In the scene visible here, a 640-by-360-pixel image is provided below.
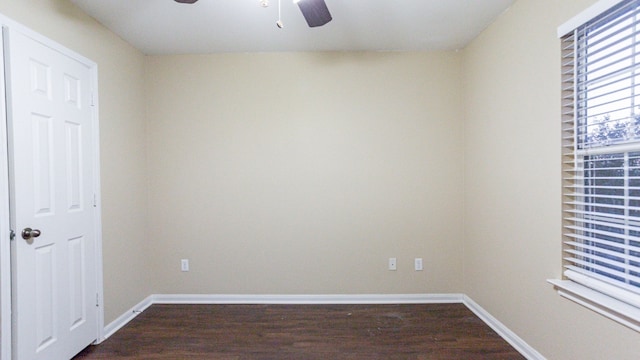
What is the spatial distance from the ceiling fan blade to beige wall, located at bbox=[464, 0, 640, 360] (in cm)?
141

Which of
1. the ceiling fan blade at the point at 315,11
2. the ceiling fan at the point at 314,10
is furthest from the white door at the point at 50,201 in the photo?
the ceiling fan blade at the point at 315,11

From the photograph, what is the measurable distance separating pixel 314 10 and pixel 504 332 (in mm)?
2757

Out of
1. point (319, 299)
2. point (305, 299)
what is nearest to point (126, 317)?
point (305, 299)

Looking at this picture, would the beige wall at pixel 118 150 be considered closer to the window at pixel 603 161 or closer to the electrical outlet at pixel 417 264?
the electrical outlet at pixel 417 264

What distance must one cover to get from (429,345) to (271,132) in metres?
2.33

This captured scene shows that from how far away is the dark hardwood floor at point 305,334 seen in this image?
2387 millimetres

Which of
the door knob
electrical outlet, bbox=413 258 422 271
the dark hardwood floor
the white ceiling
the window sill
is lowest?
the dark hardwood floor

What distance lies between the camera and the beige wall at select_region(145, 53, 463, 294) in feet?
10.7

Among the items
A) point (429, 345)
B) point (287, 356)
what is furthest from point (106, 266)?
point (429, 345)

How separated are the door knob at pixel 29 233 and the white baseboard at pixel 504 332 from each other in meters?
3.30

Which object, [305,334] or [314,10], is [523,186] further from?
[305,334]

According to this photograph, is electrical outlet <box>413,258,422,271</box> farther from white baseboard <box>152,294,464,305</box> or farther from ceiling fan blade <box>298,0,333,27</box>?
ceiling fan blade <box>298,0,333,27</box>

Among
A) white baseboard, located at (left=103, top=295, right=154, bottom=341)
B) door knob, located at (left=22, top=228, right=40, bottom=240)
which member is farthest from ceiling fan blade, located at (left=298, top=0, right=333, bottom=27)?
white baseboard, located at (left=103, top=295, right=154, bottom=341)

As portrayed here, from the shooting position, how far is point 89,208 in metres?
2.47
